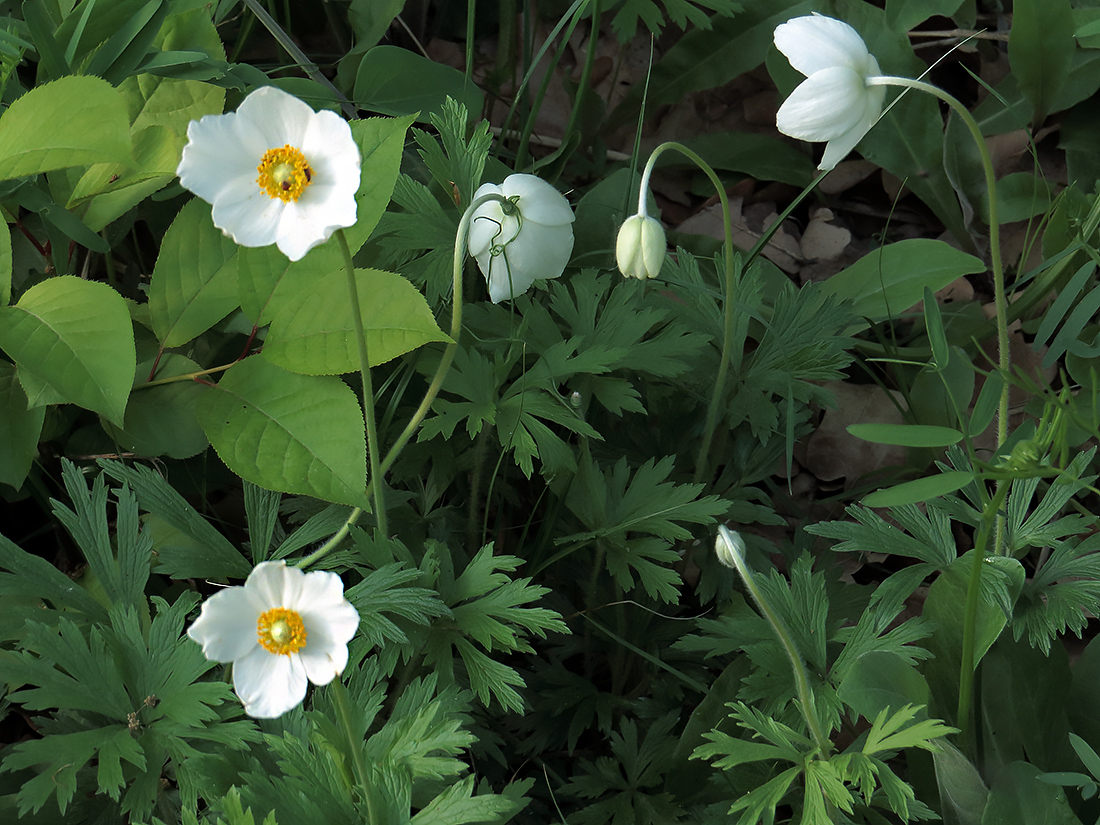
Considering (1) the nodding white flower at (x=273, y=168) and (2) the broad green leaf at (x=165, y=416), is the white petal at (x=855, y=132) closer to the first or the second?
(1) the nodding white flower at (x=273, y=168)

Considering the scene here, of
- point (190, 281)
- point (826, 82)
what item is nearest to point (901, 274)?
point (826, 82)

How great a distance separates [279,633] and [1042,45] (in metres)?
2.41

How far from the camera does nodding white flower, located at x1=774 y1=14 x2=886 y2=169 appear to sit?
124 cm

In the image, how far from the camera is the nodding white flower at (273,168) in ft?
3.02

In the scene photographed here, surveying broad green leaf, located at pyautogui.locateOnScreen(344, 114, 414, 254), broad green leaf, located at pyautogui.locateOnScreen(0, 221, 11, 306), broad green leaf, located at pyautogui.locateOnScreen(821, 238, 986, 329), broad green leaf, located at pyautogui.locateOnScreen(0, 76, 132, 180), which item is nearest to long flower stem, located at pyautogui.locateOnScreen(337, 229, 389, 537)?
broad green leaf, located at pyautogui.locateOnScreen(344, 114, 414, 254)

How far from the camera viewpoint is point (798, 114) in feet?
4.09

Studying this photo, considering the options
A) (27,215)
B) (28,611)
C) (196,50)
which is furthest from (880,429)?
(27,215)

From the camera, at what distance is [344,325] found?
4.24 feet

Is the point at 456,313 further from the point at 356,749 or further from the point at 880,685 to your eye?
the point at 880,685

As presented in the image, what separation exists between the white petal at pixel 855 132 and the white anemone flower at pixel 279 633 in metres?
0.92

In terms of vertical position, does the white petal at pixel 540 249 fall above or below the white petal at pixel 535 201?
below

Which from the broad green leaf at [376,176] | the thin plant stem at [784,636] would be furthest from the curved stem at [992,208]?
the broad green leaf at [376,176]

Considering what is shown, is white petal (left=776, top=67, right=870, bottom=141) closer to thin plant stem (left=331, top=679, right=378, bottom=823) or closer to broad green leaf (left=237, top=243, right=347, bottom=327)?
broad green leaf (left=237, top=243, right=347, bottom=327)

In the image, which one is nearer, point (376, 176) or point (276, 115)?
point (276, 115)
